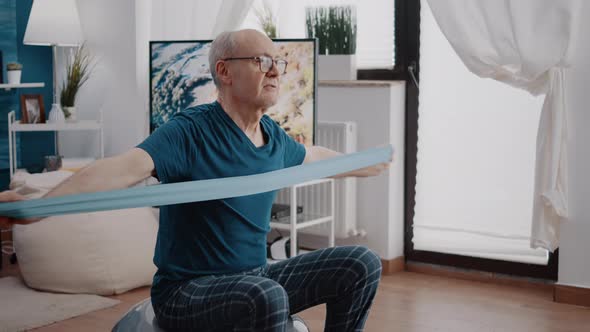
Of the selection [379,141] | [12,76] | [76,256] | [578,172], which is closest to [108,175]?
[76,256]

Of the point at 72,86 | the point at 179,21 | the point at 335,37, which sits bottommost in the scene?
the point at 72,86

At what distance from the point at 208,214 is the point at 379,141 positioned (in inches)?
94.9

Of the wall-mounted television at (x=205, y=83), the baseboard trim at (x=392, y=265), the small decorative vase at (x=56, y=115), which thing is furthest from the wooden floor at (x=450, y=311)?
the small decorative vase at (x=56, y=115)

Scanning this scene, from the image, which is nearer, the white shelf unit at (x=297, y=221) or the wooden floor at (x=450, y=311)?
the wooden floor at (x=450, y=311)

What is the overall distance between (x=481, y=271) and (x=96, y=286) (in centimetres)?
192

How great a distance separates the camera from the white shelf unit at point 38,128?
15.9 feet

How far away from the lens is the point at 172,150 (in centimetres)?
199

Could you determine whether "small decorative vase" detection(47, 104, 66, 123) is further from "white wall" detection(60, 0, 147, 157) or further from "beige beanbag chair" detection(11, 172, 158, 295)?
"beige beanbag chair" detection(11, 172, 158, 295)

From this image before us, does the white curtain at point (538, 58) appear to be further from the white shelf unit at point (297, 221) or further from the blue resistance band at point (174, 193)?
the blue resistance band at point (174, 193)

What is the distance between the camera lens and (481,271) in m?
4.27

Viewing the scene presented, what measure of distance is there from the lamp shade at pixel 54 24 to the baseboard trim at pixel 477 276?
2409 millimetres

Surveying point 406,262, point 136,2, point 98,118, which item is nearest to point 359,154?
point 406,262

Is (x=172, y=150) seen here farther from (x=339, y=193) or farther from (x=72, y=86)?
(x=72, y=86)

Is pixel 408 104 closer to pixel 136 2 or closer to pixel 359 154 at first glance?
pixel 136 2
